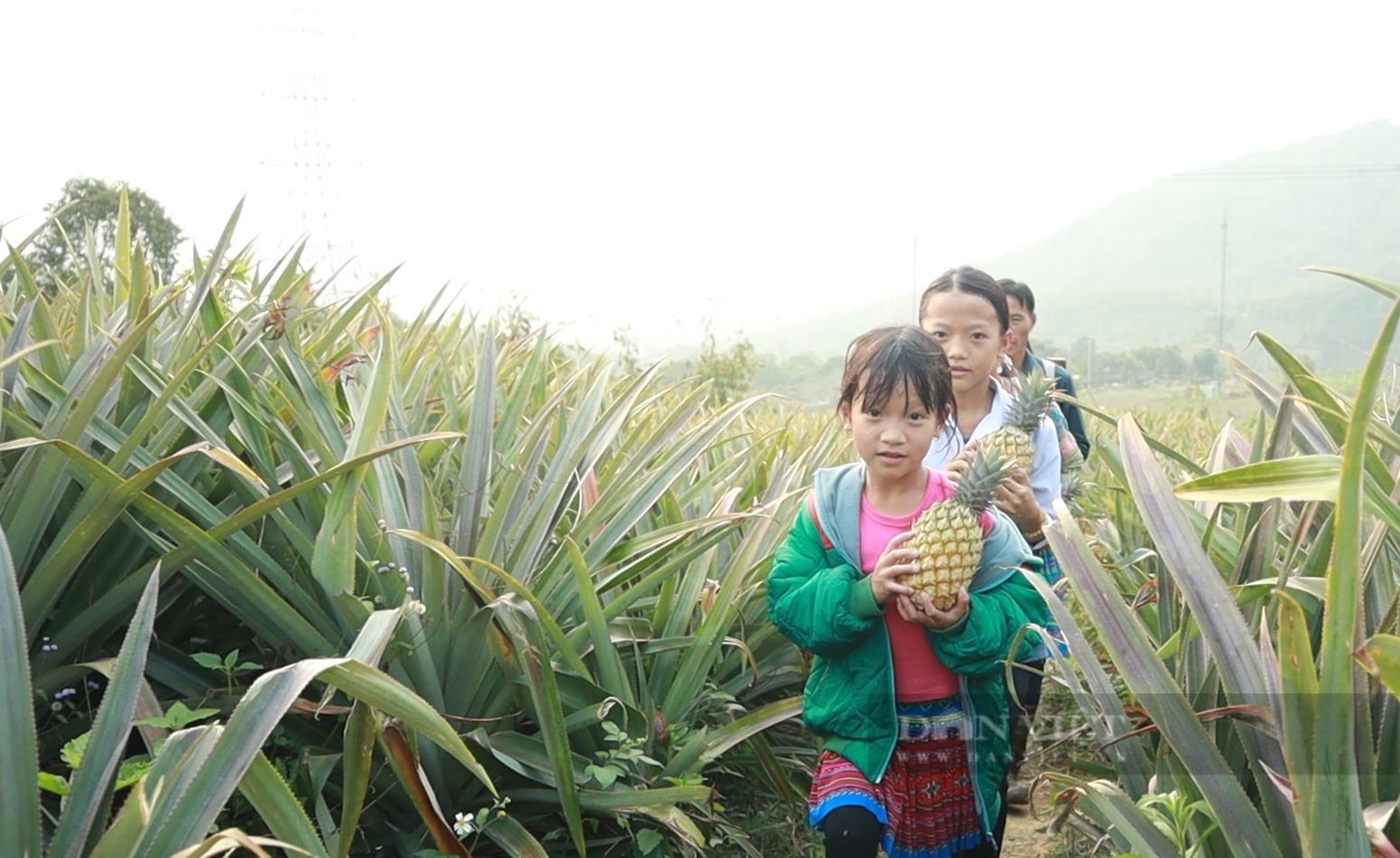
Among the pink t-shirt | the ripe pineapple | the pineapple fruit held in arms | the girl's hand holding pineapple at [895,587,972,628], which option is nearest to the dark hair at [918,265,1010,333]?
the ripe pineapple

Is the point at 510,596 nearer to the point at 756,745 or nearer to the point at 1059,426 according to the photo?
the point at 756,745

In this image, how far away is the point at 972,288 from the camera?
2.77 m

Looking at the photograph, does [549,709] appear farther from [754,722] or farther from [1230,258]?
[1230,258]

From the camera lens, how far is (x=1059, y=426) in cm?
315

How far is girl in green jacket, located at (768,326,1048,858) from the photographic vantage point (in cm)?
211

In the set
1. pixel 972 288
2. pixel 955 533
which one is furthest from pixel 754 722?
pixel 972 288

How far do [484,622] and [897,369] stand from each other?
909 mm

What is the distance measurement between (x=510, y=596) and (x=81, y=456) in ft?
2.45

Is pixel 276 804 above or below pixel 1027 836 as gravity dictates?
above

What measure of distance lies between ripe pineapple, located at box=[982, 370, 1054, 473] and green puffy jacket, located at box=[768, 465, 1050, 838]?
0.18 meters

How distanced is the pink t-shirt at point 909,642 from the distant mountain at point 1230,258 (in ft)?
167

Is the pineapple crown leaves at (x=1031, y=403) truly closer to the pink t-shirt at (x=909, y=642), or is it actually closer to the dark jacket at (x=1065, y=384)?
the pink t-shirt at (x=909, y=642)

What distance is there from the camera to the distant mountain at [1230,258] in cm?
6425

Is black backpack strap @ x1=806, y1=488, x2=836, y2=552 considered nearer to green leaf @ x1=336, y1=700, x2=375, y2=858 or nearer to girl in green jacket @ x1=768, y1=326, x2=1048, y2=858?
girl in green jacket @ x1=768, y1=326, x2=1048, y2=858
